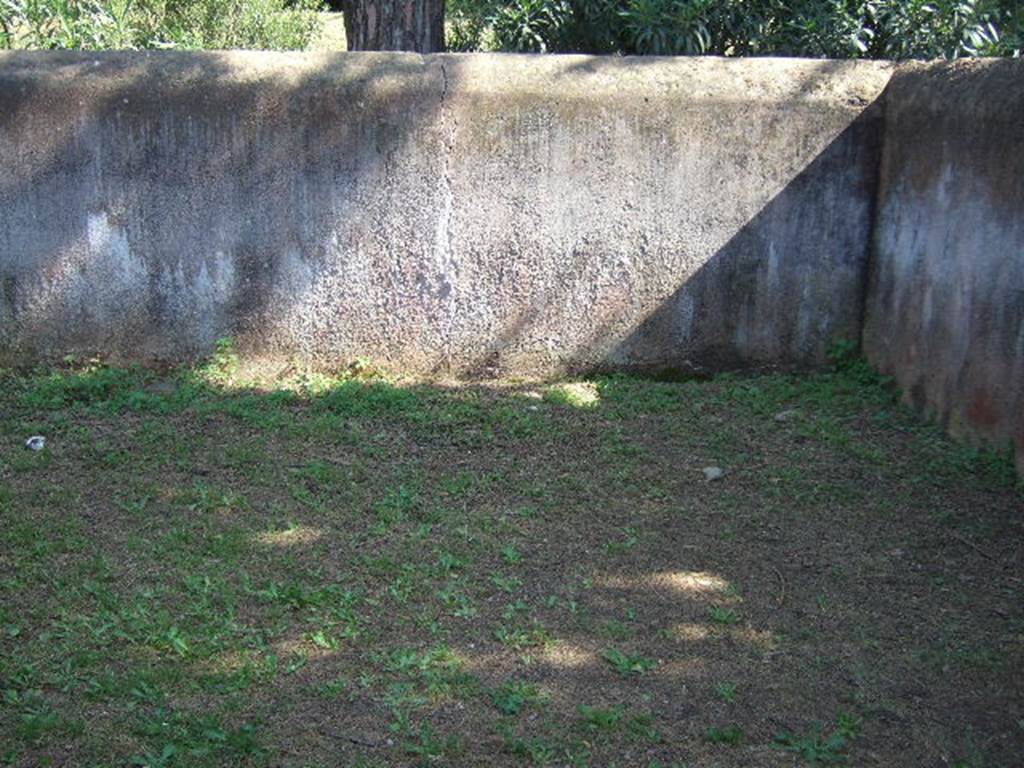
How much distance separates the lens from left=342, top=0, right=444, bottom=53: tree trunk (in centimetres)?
671

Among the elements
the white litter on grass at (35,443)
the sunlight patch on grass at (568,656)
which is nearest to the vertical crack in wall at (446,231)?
the white litter on grass at (35,443)

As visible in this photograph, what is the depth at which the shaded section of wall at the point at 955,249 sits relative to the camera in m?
4.82

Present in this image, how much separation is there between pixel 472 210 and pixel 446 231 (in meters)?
0.16

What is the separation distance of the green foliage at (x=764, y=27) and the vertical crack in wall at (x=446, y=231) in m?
1.54

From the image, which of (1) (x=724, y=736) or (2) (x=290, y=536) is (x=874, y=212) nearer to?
(2) (x=290, y=536)

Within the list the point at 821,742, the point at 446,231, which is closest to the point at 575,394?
the point at 446,231

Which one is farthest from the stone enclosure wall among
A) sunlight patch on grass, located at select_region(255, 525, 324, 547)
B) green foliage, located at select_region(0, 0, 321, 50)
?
green foliage, located at select_region(0, 0, 321, 50)

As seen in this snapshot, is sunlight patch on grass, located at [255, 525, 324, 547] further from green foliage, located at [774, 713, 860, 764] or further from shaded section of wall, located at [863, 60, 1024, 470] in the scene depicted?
shaded section of wall, located at [863, 60, 1024, 470]

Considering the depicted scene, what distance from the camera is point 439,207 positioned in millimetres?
5754

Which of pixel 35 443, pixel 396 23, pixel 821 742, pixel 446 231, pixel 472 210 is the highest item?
pixel 396 23

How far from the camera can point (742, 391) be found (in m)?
5.79

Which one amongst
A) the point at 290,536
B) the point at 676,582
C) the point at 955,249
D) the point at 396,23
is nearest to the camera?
the point at 676,582

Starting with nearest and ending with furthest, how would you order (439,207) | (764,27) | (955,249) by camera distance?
(955,249) < (439,207) < (764,27)

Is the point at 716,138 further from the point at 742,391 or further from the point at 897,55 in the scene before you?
the point at 897,55
